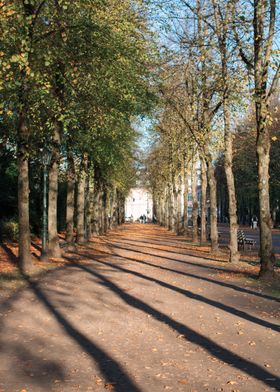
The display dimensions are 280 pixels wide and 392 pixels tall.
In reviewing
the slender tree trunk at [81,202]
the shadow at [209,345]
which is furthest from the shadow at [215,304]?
the slender tree trunk at [81,202]

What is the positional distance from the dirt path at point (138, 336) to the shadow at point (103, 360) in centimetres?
1

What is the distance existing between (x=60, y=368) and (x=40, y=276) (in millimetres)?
8185

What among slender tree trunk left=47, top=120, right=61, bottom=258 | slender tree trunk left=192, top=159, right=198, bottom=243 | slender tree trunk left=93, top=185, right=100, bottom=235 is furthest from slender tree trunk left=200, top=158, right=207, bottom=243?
slender tree trunk left=47, top=120, right=61, bottom=258

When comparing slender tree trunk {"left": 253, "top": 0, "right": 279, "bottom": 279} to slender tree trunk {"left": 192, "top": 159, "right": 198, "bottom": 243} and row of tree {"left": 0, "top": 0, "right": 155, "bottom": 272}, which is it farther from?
slender tree trunk {"left": 192, "top": 159, "right": 198, "bottom": 243}

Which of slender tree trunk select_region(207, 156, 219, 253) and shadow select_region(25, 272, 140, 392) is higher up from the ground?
slender tree trunk select_region(207, 156, 219, 253)

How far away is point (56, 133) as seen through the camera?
60.4 feet

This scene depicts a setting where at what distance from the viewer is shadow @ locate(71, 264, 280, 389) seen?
5928 millimetres

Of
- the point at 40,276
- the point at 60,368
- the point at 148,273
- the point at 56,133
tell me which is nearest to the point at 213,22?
the point at 56,133

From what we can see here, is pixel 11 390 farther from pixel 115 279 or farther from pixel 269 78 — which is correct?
pixel 269 78

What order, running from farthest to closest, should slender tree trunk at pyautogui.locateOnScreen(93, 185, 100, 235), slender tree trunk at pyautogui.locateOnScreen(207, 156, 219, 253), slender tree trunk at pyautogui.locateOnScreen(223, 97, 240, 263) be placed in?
1. slender tree trunk at pyautogui.locateOnScreen(93, 185, 100, 235)
2. slender tree trunk at pyautogui.locateOnScreen(207, 156, 219, 253)
3. slender tree trunk at pyautogui.locateOnScreen(223, 97, 240, 263)

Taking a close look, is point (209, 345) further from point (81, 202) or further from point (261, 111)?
point (81, 202)

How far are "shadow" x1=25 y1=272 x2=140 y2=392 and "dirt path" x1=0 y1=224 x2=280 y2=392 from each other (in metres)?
0.01

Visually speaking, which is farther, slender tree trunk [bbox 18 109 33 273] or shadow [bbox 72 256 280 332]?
slender tree trunk [bbox 18 109 33 273]

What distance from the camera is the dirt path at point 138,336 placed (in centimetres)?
573
